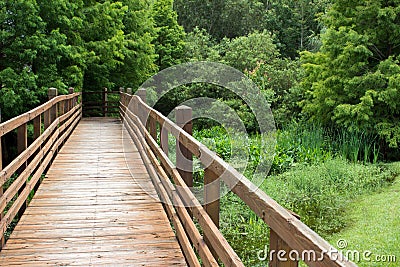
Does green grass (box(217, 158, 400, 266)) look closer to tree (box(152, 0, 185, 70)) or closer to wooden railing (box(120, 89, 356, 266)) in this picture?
wooden railing (box(120, 89, 356, 266))

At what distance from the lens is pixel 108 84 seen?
1858 centimetres

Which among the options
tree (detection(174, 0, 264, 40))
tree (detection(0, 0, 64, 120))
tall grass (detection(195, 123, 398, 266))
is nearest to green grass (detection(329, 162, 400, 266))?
tall grass (detection(195, 123, 398, 266))

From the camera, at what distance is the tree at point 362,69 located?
11.8 m

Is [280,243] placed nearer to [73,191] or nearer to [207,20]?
[73,191]

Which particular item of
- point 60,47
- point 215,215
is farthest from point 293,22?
point 215,215

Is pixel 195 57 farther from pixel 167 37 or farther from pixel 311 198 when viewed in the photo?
pixel 311 198

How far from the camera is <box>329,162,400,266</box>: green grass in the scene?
573 centimetres

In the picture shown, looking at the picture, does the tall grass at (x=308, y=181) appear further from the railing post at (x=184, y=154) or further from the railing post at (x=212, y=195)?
the railing post at (x=212, y=195)

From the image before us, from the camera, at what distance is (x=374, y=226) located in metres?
6.69

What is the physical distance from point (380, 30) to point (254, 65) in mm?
7720

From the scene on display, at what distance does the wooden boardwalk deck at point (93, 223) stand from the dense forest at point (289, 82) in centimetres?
161

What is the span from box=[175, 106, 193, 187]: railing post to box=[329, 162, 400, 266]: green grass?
7.60 feet

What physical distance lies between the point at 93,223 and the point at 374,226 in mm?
3902

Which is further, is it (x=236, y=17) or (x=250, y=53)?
(x=236, y=17)
